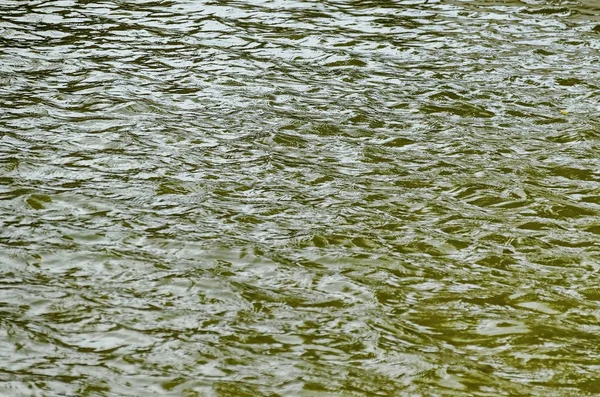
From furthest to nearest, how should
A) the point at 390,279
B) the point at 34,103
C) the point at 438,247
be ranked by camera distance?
the point at 34,103 → the point at 438,247 → the point at 390,279

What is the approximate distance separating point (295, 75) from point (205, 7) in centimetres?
283

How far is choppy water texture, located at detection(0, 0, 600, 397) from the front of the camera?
14.8 feet

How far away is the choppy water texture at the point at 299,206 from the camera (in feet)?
14.8

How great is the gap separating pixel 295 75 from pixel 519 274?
172 inches

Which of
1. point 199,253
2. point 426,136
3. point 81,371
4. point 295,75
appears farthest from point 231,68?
point 81,371

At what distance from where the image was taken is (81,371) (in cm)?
434

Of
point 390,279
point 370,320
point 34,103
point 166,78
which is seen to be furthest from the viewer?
point 166,78

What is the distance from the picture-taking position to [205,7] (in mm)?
11562

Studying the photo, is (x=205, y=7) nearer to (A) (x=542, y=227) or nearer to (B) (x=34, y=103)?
(B) (x=34, y=103)

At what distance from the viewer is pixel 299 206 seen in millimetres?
6328

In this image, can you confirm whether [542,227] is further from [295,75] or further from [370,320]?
[295,75]

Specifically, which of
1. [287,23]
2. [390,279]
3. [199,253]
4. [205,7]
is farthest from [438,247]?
[205,7]

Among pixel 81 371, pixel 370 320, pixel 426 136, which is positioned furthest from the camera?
pixel 426 136

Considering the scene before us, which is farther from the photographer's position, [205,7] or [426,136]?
[205,7]
